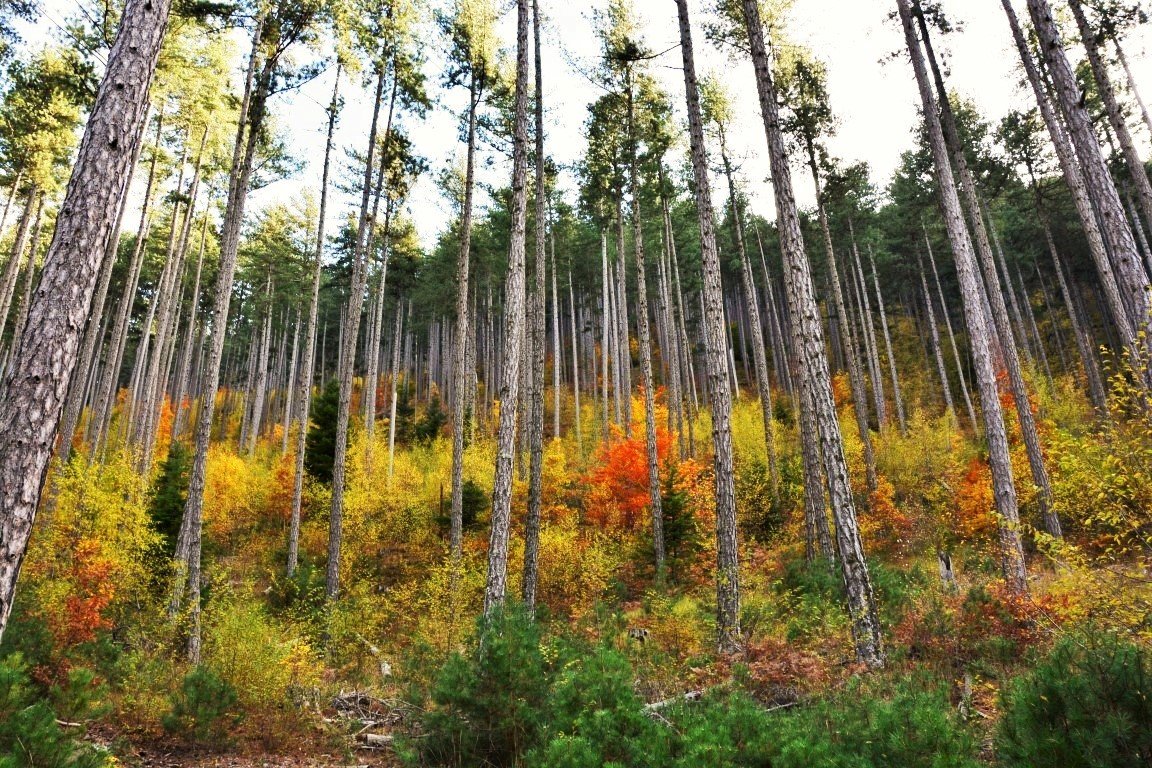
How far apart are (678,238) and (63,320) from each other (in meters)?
24.6

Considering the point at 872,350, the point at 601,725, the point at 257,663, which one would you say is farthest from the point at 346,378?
the point at 872,350

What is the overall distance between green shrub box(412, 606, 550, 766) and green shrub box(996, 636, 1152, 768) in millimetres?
3749

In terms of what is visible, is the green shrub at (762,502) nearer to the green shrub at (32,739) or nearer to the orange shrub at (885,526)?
the orange shrub at (885,526)

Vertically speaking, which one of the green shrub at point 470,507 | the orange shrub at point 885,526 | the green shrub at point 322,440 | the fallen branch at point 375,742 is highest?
the green shrub at point 322,440

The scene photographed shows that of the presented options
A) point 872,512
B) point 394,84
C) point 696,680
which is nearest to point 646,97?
point 394,84

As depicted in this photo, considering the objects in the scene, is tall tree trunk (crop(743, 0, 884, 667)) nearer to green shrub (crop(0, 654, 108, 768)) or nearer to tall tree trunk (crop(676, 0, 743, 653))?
tall tree trunk (crop(676, 0, 743, 653))

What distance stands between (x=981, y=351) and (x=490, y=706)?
32.0 feet

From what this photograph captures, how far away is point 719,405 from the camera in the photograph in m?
9.02

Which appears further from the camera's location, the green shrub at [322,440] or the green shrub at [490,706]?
the green shrub at [322,440]

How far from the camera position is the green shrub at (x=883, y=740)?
3.23 m

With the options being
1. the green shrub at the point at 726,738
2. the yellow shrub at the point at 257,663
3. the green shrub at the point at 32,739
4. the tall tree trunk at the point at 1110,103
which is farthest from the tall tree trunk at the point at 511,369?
the tall tree trunk at the point at 1110,103

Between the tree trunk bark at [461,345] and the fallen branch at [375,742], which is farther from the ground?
the tree trunk bark at [461,345]

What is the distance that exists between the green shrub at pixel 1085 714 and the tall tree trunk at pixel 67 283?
580 cm

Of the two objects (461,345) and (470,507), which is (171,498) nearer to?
(470,507)
